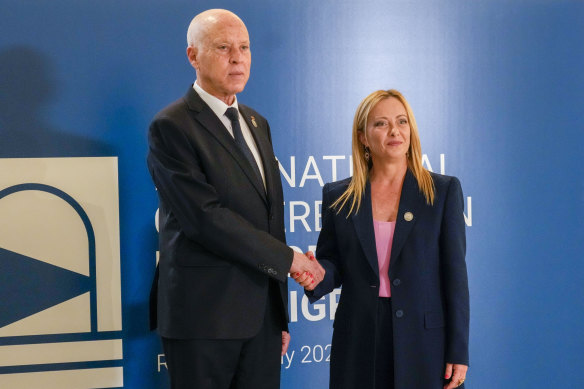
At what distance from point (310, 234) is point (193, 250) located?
3.30ft

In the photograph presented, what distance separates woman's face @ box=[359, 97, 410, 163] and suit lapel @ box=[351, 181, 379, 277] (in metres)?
0.16

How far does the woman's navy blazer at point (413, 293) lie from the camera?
7.10 ft

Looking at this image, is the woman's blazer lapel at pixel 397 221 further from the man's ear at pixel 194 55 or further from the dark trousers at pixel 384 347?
the man's ear at pixel 194 55

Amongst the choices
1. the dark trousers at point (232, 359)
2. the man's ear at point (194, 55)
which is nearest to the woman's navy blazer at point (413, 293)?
the dark trousers at point (232, 359)

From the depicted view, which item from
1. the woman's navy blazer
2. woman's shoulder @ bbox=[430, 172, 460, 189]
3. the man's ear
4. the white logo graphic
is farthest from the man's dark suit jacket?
the white logo graphic

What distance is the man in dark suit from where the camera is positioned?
214cm

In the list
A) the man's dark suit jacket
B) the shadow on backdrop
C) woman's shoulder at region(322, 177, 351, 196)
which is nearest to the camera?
the man's dark suit jacket

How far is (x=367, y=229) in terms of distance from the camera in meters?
2.25

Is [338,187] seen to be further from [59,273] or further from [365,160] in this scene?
[59,273]

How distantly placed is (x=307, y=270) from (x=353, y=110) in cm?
109

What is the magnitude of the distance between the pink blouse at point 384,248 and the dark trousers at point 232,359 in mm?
365

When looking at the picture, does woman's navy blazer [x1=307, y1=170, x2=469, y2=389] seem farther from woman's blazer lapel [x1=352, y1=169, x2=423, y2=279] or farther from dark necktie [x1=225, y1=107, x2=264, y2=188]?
dark necktie [x1=225, y1=107, x2=264, y2=188]

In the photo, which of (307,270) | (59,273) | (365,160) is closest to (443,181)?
(365,160)

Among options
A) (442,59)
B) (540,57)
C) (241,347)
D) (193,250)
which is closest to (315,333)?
(241,347)
